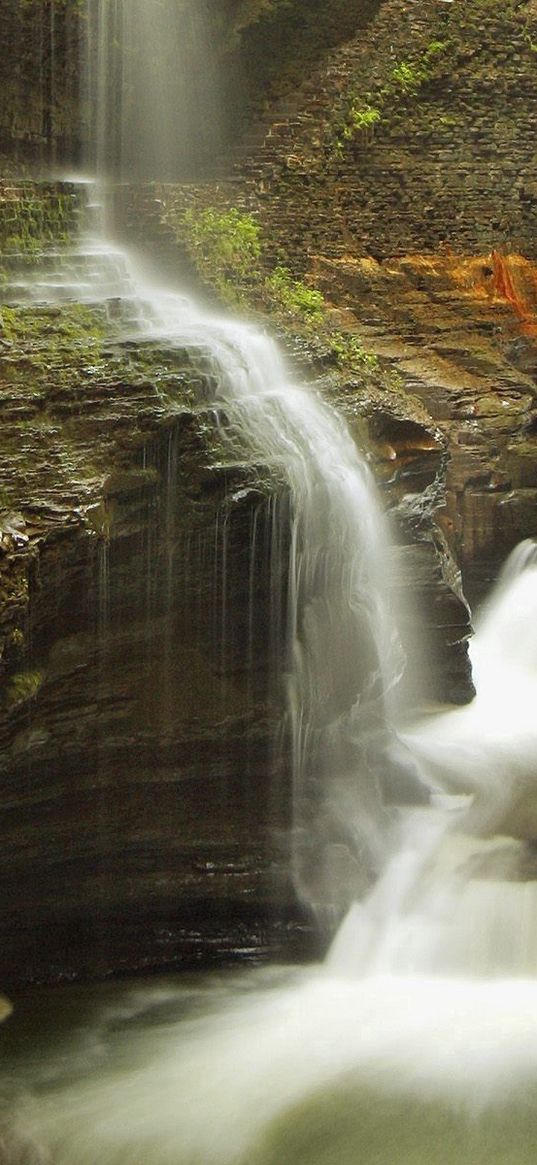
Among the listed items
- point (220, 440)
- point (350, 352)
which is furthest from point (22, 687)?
point (350, 352)

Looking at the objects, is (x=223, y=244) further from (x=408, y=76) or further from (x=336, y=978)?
(x=336, y=978)

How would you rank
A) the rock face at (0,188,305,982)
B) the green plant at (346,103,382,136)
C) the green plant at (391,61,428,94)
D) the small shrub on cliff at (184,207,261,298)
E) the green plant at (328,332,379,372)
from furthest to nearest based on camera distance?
1. the green plant at (391,61,428,94)
2. the green plant at (346,103,382,136)
3. the small shrub on cliff at (184,207,261,298)
4. the green plant at (328,332,379,372)
5. the rock face at (0,188,305,982)

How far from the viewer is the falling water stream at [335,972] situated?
6.13 metres

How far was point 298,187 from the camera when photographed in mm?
12867

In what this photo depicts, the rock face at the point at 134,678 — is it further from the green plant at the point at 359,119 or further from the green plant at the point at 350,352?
the green plant at the point at 359,119

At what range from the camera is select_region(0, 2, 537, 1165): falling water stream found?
6.13m

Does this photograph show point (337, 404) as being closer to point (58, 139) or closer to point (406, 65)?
point (58, 139)

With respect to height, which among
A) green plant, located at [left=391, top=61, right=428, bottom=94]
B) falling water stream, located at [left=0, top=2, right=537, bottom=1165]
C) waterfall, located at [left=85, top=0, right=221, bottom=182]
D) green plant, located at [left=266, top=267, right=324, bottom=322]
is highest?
green plant, located at [left=391, top=61, right=428, bottom=94]

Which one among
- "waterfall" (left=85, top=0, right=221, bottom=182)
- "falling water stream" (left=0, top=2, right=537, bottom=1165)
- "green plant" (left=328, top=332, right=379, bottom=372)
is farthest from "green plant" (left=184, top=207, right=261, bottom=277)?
"falling water stream" (left=0, top=2, right=537, bottom=1165)

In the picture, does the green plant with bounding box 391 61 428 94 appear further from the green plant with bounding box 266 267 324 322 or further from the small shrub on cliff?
the green plant with bounding box 266 267 324 322

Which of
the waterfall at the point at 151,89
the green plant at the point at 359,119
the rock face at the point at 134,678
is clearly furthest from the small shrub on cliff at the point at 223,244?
the rock face at the point at 134,678

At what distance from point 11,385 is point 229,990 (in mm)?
3500

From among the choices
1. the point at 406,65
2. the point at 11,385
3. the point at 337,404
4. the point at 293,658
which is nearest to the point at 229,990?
the point at 293,658

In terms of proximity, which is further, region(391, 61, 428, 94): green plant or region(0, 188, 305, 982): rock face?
region(391, 61, 428, 94): green plant
